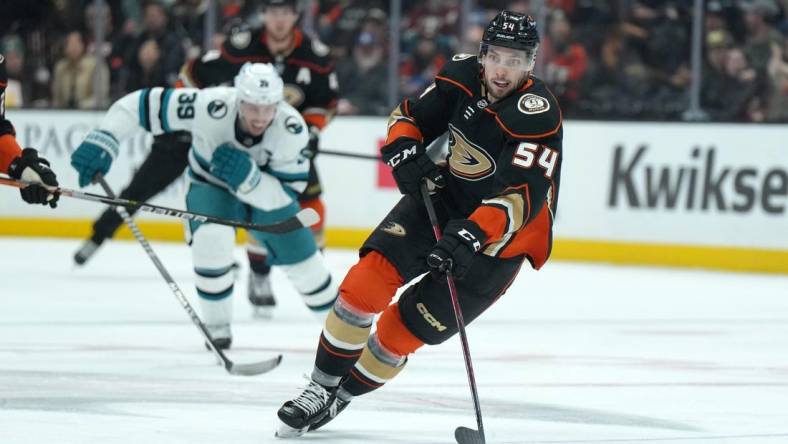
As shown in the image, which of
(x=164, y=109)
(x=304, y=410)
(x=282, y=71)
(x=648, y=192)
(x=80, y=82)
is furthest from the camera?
(x=80, y=82)

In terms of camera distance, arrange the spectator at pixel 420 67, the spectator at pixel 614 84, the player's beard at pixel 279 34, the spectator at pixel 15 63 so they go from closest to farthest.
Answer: the player's beard at pixel 279 34
the spectator at pixel 614 84
the spectator at pixel 420 67
the spectator at pixel 15 63

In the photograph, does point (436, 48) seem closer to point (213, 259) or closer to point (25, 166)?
point (213, 259)

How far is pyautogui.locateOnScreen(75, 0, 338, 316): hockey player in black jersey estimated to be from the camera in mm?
6770

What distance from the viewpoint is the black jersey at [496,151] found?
368 centimetres

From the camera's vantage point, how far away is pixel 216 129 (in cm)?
551

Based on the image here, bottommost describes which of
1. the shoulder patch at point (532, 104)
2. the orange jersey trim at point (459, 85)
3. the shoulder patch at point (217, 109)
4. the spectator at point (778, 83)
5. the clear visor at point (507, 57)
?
the spectator at point (778, 83)

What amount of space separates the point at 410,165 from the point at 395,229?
17cm

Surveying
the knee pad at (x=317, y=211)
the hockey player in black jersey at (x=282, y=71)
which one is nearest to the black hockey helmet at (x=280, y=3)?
the hockey player in black jersey at (x=282, y=71)

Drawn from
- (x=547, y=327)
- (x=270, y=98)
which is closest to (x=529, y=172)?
(x=270, y=98)

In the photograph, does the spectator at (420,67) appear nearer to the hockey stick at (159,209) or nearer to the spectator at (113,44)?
the spectator at (113,44)

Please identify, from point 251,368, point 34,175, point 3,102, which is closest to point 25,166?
point 34,175

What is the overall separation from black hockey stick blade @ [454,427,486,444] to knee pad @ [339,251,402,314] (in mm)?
367

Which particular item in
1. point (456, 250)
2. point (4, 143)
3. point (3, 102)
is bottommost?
point (4, 143)

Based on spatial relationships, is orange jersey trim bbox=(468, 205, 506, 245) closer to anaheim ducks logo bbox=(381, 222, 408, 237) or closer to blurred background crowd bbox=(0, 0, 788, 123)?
anaheim ducks logo bbox=(381, 222, 408, 237)
